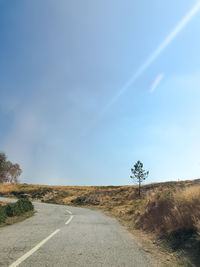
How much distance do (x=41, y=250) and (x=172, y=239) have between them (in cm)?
459

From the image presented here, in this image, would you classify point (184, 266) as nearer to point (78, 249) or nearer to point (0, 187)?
point (78, 249)

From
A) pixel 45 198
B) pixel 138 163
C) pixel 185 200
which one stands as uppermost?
pixel 138 163

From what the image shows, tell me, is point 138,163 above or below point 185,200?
above

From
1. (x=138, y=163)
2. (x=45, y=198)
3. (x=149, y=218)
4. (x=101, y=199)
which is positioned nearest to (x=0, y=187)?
(x=45, y=198)

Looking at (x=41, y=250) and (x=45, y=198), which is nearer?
(x=41, y=250)

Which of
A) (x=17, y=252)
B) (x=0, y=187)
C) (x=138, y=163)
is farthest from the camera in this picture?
(x=0, y=187)

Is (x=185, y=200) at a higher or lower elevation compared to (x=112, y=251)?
higher

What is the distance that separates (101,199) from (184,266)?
41417mm

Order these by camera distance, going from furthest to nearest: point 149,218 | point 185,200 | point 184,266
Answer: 1. point 149,218
2. point 185,200
3. point 184,266

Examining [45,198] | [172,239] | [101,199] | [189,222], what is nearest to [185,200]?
[189,222]

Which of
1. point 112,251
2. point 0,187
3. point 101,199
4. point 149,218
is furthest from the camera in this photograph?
point 0,187

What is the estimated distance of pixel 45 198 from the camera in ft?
172

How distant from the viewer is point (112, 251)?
219 inches

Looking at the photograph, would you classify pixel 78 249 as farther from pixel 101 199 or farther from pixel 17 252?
pixel 101 199
